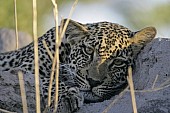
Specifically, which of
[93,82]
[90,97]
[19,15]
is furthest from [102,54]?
[19,15]

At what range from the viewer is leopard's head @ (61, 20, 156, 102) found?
575 cm

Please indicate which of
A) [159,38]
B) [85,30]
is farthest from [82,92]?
[159,38]

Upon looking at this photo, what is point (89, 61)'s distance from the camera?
19.2 feet

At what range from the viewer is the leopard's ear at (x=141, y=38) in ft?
20.3

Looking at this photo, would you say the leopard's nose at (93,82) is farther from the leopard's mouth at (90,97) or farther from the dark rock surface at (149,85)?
the dark rock surface at (149,85)

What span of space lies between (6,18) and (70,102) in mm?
11274

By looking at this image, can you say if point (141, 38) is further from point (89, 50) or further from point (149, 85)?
point (149, 85)

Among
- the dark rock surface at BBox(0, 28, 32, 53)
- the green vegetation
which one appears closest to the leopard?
the dark rock surface at BBox(0, 28, 32, 53)

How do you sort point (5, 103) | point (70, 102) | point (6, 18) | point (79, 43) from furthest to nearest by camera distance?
point (6, 18)
point (79, 43)
point (70, 102)
point (5, 103)

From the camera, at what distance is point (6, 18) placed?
16.5 meters

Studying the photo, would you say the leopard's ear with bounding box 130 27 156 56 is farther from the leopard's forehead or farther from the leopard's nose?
the leopard's nose

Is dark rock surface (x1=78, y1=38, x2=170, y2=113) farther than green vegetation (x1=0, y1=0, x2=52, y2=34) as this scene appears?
No

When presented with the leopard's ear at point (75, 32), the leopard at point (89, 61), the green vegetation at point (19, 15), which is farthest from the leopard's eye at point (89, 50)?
the green vegetation at point (19, 15)

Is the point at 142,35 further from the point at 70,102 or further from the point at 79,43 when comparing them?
the point at 70,102
